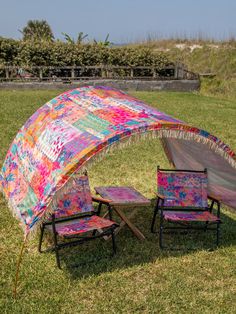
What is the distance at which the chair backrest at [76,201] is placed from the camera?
654 cm

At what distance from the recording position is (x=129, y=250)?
6688 millimetres

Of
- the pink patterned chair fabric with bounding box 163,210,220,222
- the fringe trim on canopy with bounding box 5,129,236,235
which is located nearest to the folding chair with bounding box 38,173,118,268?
the fringe trim on canopy with bounding box 5,129,236,235

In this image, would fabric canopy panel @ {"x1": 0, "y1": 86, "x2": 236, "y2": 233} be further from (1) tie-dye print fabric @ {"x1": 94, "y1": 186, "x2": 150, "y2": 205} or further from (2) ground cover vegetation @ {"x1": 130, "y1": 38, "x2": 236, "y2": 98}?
(2) ground cover vegetation @ {"x1": 130, "y1": 38, "x2": 236, "y2": 98}

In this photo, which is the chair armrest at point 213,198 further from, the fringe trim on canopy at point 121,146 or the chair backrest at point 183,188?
the fringe trim on canopy at point 121,146

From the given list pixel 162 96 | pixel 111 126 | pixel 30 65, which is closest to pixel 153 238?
pixel 111 126

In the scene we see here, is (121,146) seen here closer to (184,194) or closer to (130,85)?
(184,194)

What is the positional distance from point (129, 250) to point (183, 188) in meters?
1.39

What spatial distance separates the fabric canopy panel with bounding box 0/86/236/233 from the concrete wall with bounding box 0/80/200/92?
18.5 m

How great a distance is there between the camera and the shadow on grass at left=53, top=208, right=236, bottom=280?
242 inches

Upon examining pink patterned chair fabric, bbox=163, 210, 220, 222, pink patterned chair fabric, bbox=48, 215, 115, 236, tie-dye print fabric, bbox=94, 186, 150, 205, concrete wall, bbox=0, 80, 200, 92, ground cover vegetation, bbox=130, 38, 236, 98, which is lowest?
pink patterned chair fabric, bbox=163, 210, 220, 222

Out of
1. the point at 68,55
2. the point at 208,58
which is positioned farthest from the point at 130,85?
the point at 208,58

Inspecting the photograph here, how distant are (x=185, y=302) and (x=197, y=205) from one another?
206 centimetres

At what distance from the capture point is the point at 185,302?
5.45 metres

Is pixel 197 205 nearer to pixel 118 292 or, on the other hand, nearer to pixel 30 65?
pixel 118 292
